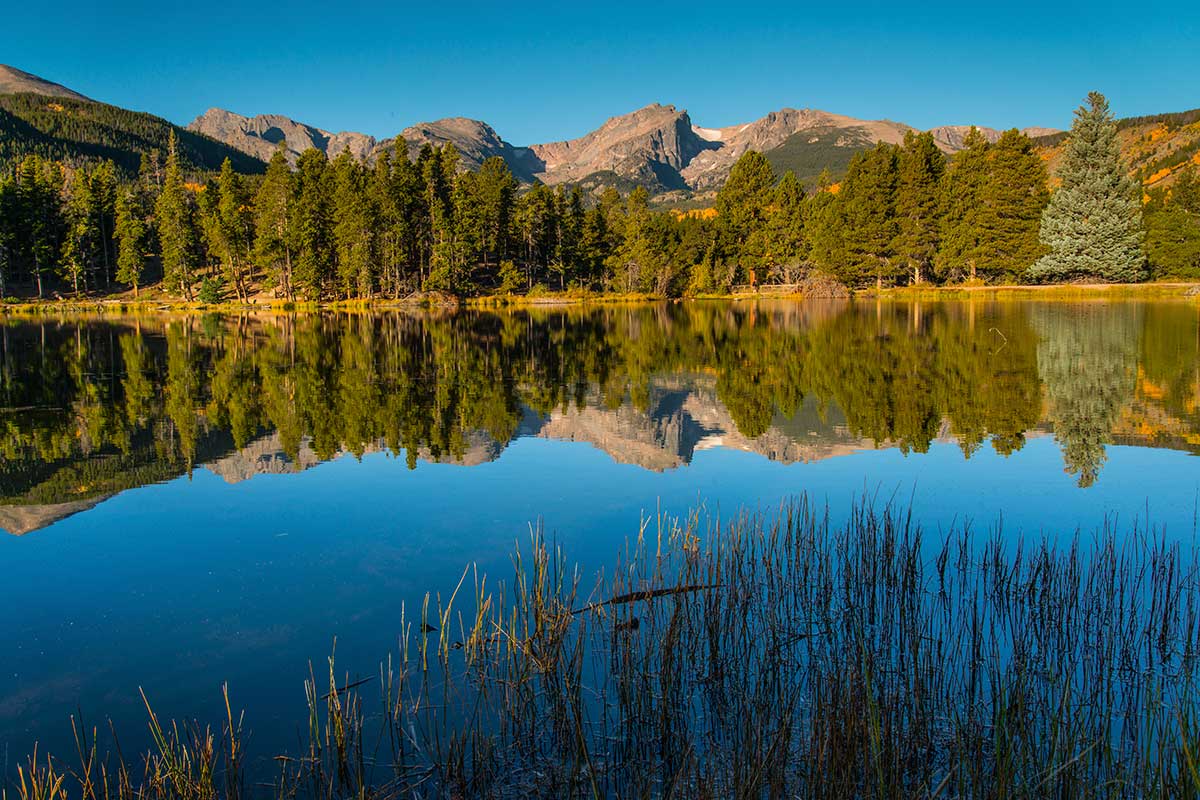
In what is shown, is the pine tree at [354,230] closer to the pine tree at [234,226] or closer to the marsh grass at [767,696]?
the pine tree at [234,226]

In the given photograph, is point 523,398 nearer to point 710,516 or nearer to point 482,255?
point 710,516

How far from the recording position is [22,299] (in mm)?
89688

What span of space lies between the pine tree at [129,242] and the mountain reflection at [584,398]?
60.8 m

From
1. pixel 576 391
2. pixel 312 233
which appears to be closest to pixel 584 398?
pixel 576 391

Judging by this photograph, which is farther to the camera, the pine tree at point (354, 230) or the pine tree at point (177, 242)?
the pine tree at point (177, 242)

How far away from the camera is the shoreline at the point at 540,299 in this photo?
65062 mm

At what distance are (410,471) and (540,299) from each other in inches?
2905

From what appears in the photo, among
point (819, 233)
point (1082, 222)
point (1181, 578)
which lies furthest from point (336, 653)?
point (819, 233)

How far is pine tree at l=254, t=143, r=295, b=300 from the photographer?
85.1 metres

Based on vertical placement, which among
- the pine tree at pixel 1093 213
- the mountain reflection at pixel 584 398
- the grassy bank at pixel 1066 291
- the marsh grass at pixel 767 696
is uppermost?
the pine tree at pixel 1093 213

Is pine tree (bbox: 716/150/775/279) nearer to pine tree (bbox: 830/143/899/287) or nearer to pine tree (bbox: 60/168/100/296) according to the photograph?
pine tree (bbox: 830/143/899/287)

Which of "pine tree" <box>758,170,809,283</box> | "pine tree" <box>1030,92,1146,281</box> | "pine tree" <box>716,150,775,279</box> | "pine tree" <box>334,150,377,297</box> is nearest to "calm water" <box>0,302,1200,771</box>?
"pine tree" <box>1030,92,1146,281</box>

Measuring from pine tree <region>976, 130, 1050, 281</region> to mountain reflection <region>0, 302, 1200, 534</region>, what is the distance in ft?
108

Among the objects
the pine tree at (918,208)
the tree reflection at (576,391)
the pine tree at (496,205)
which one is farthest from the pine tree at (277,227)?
the pine tree at (918,208)
